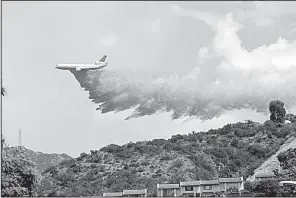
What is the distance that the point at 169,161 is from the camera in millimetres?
84750

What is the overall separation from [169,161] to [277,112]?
81.1 feet

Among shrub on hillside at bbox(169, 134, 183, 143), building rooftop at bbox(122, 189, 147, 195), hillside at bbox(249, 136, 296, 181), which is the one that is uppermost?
shrub on hillside at bbox(169, 134, 183, 143)

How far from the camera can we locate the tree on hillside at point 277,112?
92.9 metres

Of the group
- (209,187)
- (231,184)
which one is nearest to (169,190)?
(209,187)

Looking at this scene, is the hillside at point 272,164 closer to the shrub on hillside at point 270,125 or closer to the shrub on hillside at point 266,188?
the shrub on hillside at point 270,125

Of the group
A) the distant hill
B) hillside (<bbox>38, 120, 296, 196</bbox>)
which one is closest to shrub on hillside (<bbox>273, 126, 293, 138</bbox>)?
hillside (<bbox>38, 120, 296, 196</bbox>)

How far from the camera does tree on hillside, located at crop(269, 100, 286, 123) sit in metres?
92.9

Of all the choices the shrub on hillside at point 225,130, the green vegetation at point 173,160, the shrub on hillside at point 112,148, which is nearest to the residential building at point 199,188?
the green vegetation at point 173,160

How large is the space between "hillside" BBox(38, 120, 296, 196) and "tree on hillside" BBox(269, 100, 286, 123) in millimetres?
→ 1759

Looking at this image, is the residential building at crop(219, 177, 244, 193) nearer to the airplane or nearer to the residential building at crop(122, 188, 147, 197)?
the residential building at crop(122, 188, 147, 197)

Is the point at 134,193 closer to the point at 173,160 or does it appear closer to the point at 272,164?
the point at 173,160

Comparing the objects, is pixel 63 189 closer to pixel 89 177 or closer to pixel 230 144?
pixel 89 177

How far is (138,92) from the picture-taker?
72312mm

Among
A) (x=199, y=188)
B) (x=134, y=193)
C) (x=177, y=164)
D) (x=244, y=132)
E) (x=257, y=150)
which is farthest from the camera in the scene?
(x=244, y=132)
